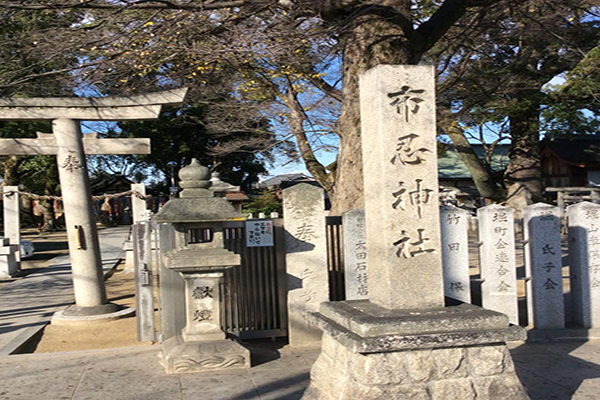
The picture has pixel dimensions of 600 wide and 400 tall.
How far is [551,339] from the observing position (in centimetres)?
734

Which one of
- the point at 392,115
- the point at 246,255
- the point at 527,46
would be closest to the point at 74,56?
the point at 246,255

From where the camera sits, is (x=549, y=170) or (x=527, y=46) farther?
(x=549, y=170)

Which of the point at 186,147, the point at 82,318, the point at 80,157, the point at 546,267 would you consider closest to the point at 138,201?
the point at 80,157

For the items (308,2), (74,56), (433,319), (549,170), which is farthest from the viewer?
(549,170)

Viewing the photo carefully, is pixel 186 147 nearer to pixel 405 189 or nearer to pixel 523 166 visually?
pixel 523 166

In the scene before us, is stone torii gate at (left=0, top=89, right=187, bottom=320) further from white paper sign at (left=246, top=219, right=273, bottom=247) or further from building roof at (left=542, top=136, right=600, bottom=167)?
building roof at (left=542, top=136, right=600, bottom=167)

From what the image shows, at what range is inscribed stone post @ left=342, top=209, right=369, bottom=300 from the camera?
24.0 feet

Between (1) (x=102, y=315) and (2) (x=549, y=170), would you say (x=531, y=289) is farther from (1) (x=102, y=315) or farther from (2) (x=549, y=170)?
(2) (x=549, y=170)

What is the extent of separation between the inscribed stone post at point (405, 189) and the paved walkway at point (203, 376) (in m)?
1.59

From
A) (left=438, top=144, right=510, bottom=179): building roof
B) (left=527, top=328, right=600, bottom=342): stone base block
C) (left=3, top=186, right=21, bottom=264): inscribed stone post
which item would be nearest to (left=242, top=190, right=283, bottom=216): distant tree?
(left=438, top=144, right=510, bottom=179): building roof

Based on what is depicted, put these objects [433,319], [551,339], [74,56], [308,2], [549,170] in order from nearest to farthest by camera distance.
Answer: [433,319] → [551,339] → [308,2] → [74,56] → [549,170]

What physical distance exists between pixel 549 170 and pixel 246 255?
31.8 m

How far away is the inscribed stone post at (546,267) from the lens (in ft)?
24.5

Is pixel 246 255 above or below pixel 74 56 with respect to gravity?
below
